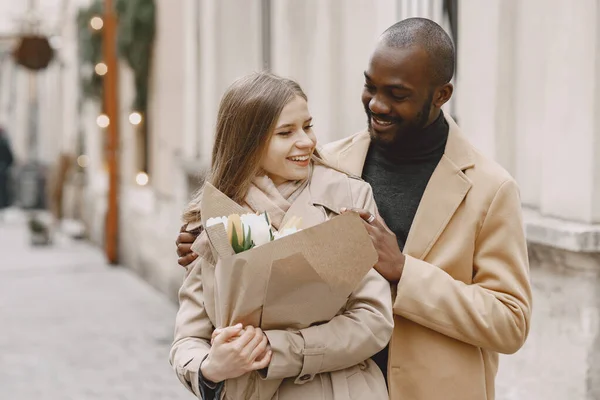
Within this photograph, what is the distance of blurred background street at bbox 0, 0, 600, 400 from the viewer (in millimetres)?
4293

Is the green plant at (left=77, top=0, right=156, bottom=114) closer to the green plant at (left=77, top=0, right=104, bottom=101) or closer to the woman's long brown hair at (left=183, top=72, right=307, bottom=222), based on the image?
the green plant at (left=77, top=0, right=104, bottom=101)

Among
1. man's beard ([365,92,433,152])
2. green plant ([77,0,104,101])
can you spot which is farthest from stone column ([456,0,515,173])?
green plant ([77,0,104,101])

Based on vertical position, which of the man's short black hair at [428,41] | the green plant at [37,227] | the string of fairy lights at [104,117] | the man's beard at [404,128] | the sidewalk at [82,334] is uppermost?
the man's short black hair at [428,41]

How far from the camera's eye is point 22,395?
22.8ft

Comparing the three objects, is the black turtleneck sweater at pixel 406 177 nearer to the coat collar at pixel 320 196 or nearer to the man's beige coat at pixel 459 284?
the man's beige coat at pixel 459 284

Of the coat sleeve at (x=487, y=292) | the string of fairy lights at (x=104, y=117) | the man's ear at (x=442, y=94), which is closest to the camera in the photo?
the coat sleeve at (x=487, y=292)

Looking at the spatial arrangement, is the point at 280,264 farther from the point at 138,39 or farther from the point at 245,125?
the point at 138,39

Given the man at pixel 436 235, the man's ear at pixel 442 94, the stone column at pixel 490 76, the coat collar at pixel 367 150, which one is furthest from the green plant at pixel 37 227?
the man's ear at pixel 442 94

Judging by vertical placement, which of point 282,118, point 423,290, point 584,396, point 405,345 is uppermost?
point 282,118

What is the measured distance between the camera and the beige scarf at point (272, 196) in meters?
2.51

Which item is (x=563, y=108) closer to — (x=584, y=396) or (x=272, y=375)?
(x=584, y=396)

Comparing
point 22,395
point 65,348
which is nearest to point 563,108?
point 22,395

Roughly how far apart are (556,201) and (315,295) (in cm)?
230

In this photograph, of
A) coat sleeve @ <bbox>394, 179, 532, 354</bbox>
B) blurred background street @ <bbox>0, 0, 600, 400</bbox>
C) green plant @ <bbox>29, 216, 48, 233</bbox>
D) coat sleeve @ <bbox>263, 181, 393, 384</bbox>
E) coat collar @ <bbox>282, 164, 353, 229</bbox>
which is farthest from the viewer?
green plant @ <bbox>29, 216, 48, 233</bbox>
